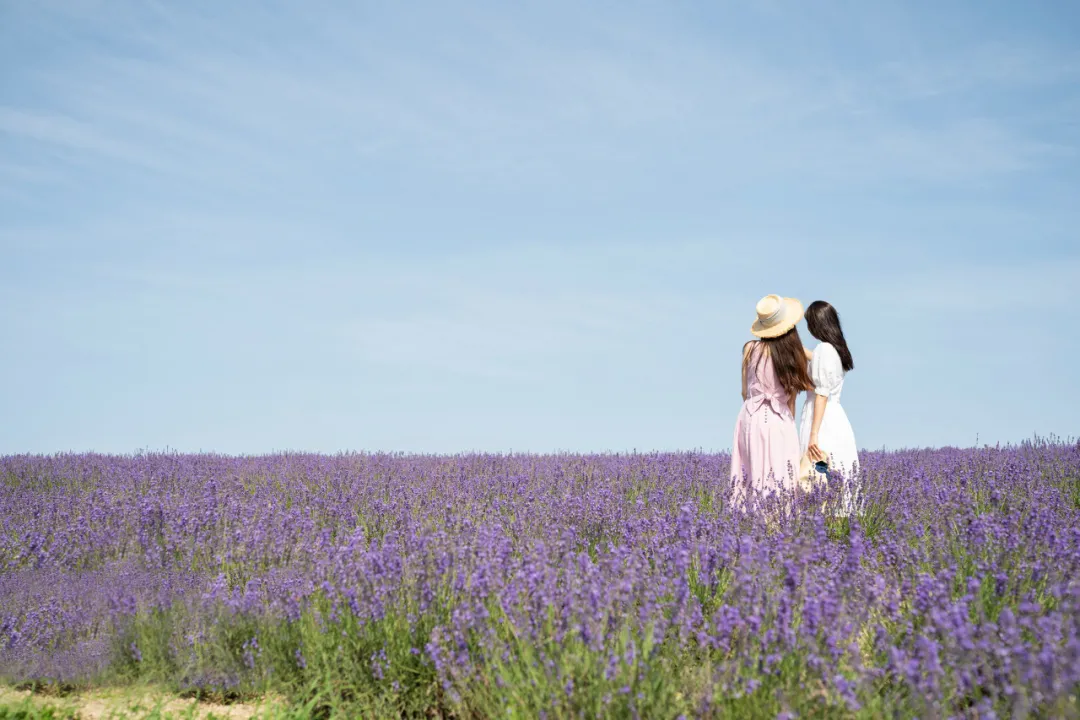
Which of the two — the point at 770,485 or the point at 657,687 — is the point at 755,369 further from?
the point at 657,687

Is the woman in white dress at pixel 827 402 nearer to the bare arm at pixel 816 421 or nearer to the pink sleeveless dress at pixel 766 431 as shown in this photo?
the bare arm at pixel 816 421

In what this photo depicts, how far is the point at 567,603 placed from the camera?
9.57 ft

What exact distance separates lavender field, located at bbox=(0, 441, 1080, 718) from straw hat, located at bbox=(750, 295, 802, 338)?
1225 mm

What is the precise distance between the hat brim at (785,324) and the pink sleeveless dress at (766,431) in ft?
0.37

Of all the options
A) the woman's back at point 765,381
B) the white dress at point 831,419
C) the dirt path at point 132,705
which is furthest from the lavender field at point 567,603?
the woman's back at point 765,381

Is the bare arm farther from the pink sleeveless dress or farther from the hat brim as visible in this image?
the hat brim

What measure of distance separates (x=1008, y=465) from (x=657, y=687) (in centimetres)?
554

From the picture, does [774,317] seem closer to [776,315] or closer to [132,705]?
[776,315]

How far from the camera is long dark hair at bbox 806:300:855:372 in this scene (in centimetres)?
620

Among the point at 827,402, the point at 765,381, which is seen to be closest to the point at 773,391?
the point at 765,381

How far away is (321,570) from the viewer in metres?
3.97

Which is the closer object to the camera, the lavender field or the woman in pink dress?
the lavender field

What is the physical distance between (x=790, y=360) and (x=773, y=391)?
0.28 metres

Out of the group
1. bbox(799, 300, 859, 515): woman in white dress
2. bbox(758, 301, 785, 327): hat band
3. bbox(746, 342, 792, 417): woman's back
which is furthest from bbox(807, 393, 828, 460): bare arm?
bbox(758, 301, 785, 327): hat band
